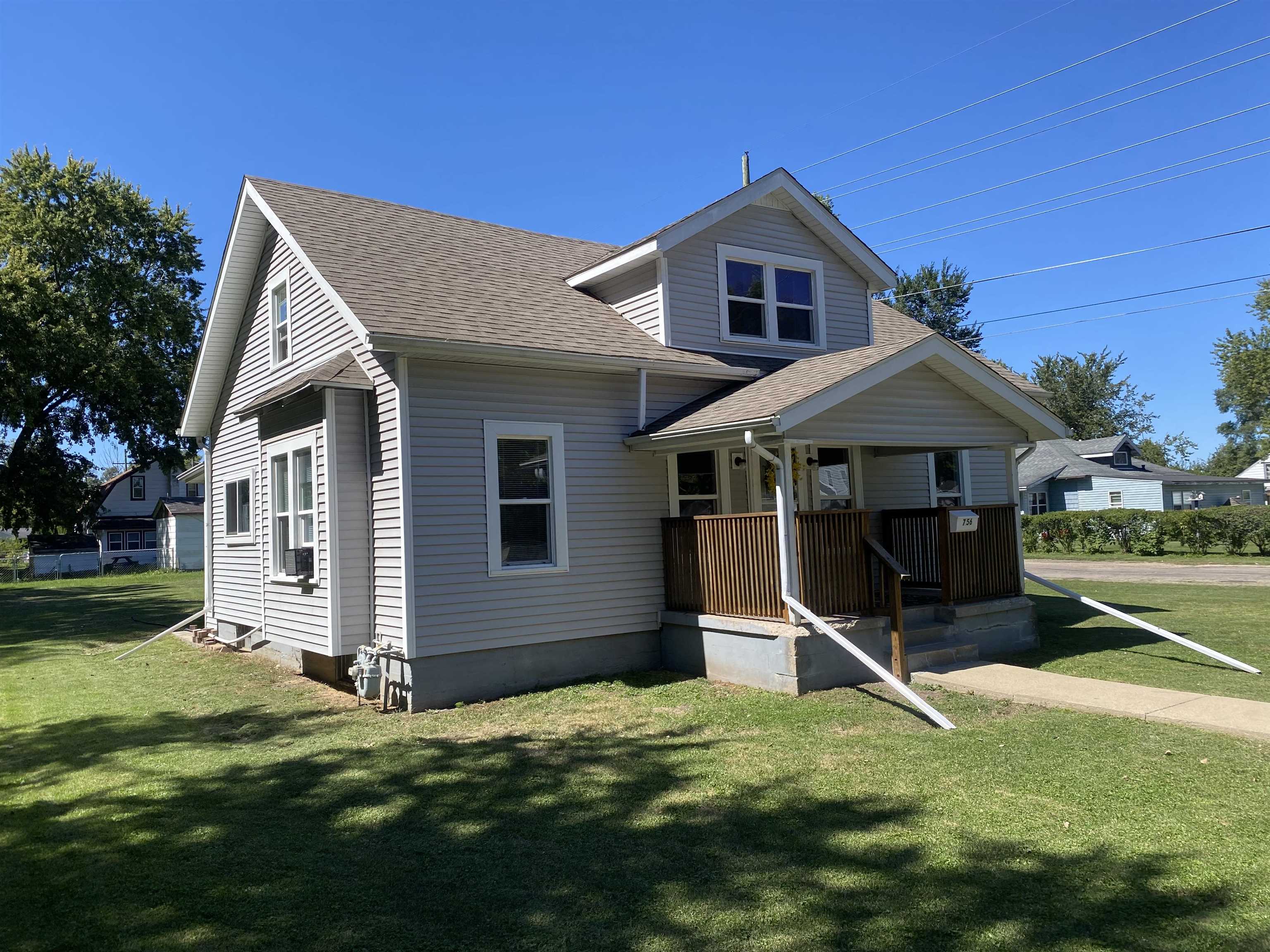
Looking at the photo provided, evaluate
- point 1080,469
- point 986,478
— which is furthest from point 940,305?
point 986,478

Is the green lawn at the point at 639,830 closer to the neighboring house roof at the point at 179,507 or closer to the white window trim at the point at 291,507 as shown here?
the white window trim at the point at 291,507

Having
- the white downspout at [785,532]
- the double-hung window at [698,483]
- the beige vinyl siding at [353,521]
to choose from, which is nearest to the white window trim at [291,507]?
the beige vinyl siding at [353,521]

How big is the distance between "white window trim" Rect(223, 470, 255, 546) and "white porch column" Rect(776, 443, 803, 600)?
7.84 m

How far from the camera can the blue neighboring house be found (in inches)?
1645

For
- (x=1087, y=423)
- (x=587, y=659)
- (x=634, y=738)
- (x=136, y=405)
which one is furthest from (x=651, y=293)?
(x=1087, y=423)

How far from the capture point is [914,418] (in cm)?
997

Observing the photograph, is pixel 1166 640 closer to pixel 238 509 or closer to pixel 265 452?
pixel 265 452

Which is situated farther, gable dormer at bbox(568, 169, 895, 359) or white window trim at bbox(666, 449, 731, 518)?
gable dormer at bbox(568, 169, 895, 359)

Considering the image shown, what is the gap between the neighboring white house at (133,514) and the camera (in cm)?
4684

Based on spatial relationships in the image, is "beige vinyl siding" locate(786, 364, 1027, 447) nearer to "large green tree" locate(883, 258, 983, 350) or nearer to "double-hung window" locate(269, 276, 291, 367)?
"double-hung window" locate(269, 276, 291, 367)

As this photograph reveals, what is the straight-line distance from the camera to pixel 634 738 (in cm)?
730

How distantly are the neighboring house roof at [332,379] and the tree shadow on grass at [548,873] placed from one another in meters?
4.13

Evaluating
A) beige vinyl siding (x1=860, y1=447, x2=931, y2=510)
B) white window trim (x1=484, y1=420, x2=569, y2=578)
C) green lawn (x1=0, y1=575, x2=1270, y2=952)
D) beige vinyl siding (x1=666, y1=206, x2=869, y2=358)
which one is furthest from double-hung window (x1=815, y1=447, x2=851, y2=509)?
white window trim (x1=484, y1=420, x2=569, y2=578)

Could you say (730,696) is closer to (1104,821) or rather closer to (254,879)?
(1104,821)
